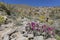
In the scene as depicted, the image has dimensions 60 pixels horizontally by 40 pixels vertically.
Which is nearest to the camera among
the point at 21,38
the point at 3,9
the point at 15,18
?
the point at 21,38

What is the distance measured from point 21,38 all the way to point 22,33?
2.41 ft

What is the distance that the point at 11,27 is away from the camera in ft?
29.1

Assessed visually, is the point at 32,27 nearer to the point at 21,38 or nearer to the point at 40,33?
the point at 40,33

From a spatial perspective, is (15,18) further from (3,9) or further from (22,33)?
(22,33)

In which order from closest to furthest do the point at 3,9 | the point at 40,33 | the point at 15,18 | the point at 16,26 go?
the point at 40,33 → the point at 16,26 → the point at 15,18 → the point at 3,9

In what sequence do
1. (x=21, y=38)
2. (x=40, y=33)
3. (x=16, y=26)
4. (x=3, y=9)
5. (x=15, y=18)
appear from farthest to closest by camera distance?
(x=3, y=9) → (x=15, y=18) → (x=16, y=26) → (x=40, y=33) → (x=21, y=38)

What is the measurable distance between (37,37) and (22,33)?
0.73 meters

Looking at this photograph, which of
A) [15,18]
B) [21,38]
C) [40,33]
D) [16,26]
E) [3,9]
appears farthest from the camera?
[3,9]

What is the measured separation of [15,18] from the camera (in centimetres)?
1029

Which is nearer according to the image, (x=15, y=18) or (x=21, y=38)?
(x=21, y=38)

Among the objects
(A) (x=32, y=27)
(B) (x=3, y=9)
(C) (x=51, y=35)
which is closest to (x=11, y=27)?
(A) (x=32, y=27)

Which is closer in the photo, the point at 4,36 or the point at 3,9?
the point at 4,36

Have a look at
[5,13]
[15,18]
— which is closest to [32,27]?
[15,18]

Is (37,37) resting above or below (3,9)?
below
